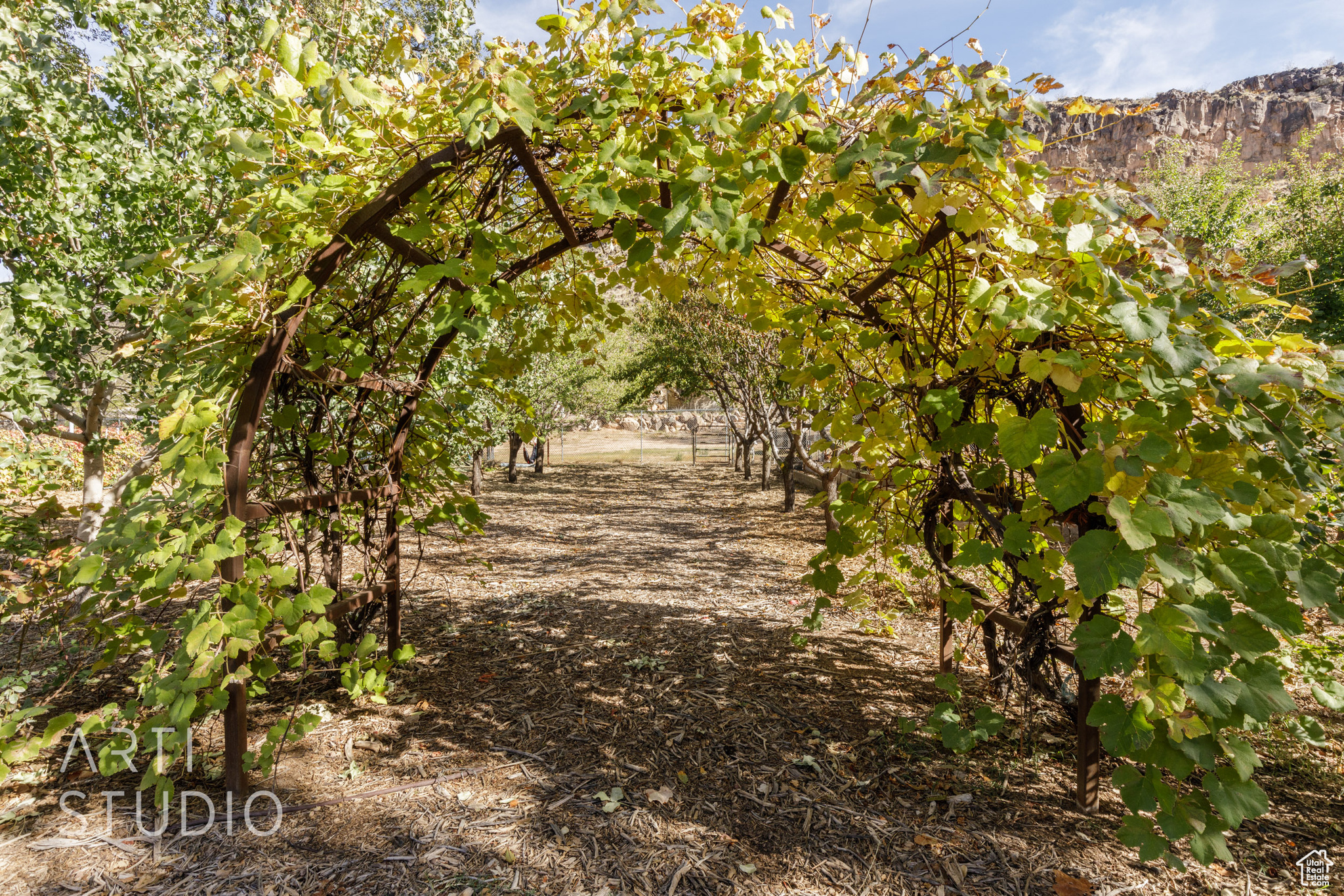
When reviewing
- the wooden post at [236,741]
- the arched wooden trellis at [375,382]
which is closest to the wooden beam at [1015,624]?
A: the arched wooden trellis at [375,382]

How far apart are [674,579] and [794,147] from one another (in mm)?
4229

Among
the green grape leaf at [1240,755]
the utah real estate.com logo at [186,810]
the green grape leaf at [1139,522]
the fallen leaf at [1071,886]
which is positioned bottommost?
the utah real estate.com logo at [186,810]

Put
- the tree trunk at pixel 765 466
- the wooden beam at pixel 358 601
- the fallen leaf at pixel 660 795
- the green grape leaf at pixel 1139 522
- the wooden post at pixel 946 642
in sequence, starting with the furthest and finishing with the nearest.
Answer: the tree trunk at pixel 765 466 < the wooden post at pixel 946 642 < the wooden beam at pixel 358 601 < the fallen leaf at pixel 660 795 < the green grape leaf at pixel 1139 522

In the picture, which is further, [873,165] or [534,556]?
[534,556]

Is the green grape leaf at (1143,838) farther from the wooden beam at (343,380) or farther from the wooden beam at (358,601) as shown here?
the wooden beam at (343,380)

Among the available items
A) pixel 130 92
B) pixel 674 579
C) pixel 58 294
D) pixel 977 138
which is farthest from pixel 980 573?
pixel 130 92

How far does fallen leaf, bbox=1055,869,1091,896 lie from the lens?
66.8 inches

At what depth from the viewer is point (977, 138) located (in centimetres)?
133

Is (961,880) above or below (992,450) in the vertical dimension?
below

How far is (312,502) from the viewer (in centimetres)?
240

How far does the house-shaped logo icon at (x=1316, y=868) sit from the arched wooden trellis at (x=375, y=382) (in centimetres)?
49

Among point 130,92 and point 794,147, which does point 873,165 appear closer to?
point 794,147

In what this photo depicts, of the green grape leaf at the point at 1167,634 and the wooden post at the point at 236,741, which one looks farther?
the wooden post at the point at 236,741

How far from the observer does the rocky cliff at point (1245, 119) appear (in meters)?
53.0
